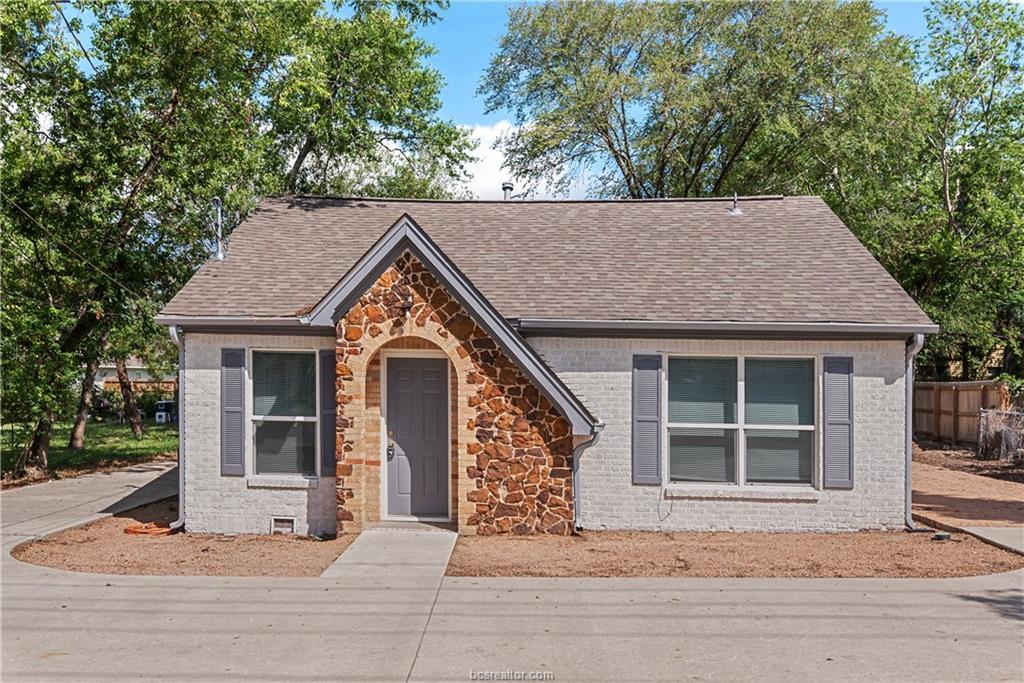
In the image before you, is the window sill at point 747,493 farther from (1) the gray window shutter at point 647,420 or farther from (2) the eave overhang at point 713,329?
(2) the eave overhang at point 713,329

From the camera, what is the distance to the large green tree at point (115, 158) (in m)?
14.6

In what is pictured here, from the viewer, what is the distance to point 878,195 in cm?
2291

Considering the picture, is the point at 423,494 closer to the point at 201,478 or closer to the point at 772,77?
the point at 201,478

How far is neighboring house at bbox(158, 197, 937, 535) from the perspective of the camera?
9664mm

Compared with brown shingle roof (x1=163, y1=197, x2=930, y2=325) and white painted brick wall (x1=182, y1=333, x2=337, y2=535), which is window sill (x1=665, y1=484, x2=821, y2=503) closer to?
brown shingle roof (x1=163, y1=197, x2=930, y2=325)

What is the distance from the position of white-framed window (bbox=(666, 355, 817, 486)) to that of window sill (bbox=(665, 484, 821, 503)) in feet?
0.41

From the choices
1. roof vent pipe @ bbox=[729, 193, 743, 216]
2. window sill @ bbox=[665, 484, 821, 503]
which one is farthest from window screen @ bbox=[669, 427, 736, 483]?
roof vent pipe @ bbox=[729, 193, 743, 216]

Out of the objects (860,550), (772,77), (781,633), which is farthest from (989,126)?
(781,633)

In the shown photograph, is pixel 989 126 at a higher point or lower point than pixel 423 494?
higher

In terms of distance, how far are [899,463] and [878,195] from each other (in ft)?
50.5

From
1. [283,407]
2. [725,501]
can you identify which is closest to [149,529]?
[283,407]

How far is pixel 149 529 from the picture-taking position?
34.6ft

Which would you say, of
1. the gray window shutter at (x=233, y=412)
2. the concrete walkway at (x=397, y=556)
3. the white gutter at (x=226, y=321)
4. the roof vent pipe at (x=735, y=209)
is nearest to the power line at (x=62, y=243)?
the white gutter at (x=226, y=321)

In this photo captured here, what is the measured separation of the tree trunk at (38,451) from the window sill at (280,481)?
818 cm
